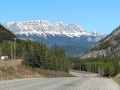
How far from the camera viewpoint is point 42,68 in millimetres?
119750

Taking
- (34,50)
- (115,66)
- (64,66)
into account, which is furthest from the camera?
(115,66)

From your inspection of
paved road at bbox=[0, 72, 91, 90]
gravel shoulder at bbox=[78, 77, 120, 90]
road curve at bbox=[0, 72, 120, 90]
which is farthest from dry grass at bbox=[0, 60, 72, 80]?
gravel shoulder at bbox=[78, 77, 120, 90]

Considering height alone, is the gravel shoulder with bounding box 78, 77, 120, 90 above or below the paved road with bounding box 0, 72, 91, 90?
below

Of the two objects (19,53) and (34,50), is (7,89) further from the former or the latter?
(19,53)

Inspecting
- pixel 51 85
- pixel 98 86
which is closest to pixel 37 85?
pixel 51 85

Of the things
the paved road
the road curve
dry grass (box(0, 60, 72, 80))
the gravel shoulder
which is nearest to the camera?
the paved road

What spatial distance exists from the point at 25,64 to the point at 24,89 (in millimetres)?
83484

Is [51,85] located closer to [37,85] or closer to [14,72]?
[37,85]

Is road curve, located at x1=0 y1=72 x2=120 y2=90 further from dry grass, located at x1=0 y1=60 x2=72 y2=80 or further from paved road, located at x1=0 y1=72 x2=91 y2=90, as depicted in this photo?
dry grass, located at x1=0 y1=60 x2=72 y2=80

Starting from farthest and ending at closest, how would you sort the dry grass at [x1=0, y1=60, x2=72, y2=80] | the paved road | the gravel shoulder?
1. the dry grass at [x1=0, y1=60, x2=72, y2=80]
2. the gravel shoulder
3. the paved road

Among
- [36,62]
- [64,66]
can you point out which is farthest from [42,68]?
[64,66]

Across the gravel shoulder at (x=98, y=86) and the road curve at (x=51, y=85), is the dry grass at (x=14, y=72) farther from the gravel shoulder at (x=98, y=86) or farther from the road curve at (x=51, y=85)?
the gravel shoulder at (x=98, y=86)

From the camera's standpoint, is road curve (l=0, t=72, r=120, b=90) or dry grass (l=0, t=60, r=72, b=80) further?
dry grass (l=0, t=60, r=72, b=80)

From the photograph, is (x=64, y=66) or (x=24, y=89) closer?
(x=24, y=89)
